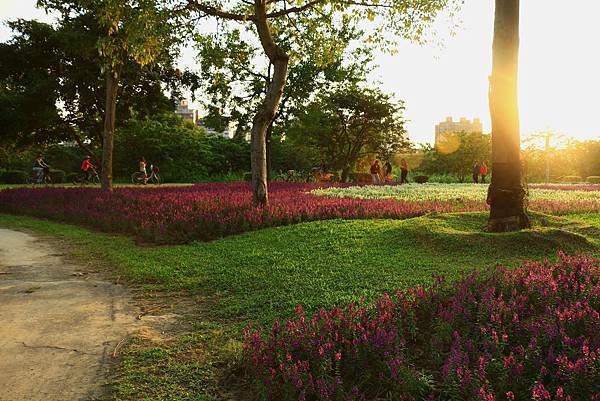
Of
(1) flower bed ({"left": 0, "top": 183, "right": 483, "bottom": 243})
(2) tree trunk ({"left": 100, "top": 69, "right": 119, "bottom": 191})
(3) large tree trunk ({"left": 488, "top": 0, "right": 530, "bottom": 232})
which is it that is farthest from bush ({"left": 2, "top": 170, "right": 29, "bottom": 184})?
(3) large tree trunk ({"left": 488, "top": 0, "right": 530, "bottom": 232})

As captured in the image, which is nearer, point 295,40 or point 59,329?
point 59,329

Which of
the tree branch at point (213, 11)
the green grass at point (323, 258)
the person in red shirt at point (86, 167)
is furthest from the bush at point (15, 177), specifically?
the green grass at point (323, 258)

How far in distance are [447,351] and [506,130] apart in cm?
605

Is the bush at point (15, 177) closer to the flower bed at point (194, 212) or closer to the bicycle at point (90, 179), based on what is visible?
the bicycle at point (90, 179)

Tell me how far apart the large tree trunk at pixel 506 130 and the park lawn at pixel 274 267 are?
0.58 metres

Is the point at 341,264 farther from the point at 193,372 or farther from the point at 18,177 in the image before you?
the point at 18,177

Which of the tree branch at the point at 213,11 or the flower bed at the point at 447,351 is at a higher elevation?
the tree branch at the point at 213,11

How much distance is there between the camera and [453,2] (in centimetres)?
1291

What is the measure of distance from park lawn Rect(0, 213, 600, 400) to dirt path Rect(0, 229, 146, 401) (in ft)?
0.96

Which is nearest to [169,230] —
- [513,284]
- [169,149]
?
[513,284]

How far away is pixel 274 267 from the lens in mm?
7461

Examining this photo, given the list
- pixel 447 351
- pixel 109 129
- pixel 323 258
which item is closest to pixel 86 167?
pixel 109 129

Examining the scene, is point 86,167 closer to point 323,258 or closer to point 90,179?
point 90,179

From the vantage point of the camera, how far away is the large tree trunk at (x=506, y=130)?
859 cm
